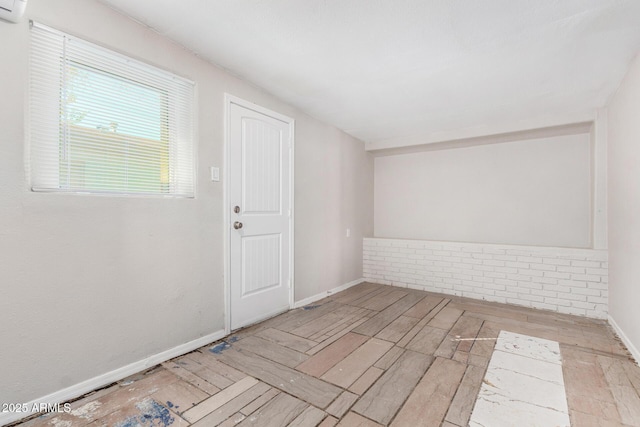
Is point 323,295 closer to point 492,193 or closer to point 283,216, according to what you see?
point 283,216

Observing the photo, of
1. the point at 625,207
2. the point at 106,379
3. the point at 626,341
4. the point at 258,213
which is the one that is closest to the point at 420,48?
the point at 258,213

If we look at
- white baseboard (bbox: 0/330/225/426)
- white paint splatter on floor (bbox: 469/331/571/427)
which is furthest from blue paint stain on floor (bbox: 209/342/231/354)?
white paint splatter on floor (bbox: 469/331/571/427)

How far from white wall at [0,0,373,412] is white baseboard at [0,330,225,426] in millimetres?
36

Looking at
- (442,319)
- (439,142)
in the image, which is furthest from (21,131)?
(439,142)

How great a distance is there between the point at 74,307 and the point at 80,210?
58 cm

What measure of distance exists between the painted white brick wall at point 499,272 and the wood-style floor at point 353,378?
0.34m

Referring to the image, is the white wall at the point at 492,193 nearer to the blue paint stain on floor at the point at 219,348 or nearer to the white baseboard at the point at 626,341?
the white baseboard at the point at 626,341

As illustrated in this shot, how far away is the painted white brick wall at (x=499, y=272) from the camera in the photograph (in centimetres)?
314

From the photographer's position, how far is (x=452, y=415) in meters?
1.58

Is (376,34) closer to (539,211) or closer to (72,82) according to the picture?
(72,82)

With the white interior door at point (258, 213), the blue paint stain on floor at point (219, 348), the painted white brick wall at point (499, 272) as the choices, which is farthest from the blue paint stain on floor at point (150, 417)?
the painted white brick wall at point (499, 272)

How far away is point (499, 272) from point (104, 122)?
4283 millimetres

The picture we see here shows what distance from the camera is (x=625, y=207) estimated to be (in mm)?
2447

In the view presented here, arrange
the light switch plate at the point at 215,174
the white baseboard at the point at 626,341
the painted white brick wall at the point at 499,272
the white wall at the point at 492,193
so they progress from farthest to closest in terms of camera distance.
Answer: the white wall at the point at 492,193 → the painted white brick wall at the point at 499,272 → the light switch plate at the point at 215,174 → the white baseboard at the point at 626,341
